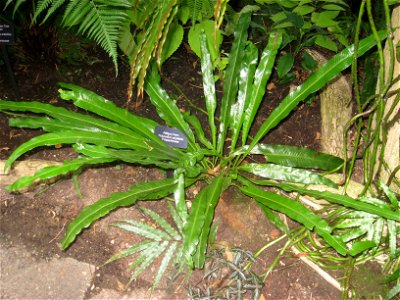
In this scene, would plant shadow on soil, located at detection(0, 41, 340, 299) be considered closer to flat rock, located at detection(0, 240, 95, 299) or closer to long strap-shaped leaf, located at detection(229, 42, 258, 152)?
flat rock, located at detection(0, 240, 95, 299)

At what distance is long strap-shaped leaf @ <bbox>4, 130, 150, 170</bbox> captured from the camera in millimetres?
1552

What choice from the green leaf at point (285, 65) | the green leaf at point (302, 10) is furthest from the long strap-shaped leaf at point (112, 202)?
the green leaf at point (302, 10)

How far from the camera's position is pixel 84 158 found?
5.21ft

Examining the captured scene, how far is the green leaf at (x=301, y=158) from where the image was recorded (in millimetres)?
1732

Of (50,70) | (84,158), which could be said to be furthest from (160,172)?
(50,70)

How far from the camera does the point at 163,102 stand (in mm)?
1841

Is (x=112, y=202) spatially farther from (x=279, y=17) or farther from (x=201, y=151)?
(x=279, y=17)

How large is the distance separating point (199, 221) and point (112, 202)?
339 millimetres

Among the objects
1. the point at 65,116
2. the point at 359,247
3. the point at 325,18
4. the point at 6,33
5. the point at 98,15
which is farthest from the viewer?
the point at 325,18

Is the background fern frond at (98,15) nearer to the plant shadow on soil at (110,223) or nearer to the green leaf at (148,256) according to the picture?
the plant shadow on soil at (110,223)

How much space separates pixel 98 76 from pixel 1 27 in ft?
2.06

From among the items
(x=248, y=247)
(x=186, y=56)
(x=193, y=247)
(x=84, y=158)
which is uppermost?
(x=186, y=56)

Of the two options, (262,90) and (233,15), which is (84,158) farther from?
(233,15)

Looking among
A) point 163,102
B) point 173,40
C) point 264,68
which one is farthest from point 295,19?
point 163,102
